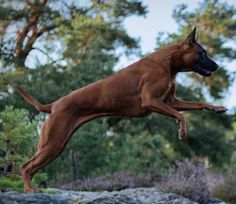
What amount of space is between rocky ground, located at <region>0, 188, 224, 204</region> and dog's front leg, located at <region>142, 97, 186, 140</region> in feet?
5.29

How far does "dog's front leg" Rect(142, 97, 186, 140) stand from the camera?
6441 millimetres

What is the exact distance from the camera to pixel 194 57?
22.4 feet

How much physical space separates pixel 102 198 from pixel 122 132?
1164cm

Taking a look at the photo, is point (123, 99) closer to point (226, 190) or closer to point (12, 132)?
point (12, 132)

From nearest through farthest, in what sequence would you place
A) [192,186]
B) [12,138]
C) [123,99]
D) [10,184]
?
[123,99] → [10,184] → [12,138] → [192,186]

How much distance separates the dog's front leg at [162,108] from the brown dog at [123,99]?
1 centimetres

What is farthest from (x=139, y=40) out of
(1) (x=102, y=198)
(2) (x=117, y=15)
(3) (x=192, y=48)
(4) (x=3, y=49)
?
(3) (x=192, y=48)

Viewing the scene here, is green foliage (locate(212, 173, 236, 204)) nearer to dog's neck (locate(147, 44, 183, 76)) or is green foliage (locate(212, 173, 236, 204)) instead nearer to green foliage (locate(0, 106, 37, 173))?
green foliage (locate(0, 106, 37, 173))

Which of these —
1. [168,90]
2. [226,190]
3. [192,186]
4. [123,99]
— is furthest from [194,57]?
[226,190]

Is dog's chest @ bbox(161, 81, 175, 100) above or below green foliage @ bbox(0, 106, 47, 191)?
above

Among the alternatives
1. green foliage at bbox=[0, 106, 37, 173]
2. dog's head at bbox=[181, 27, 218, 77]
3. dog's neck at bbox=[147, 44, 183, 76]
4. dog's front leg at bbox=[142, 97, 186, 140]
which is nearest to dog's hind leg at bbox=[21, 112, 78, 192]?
dog's front leg at bbox=[142, 97, 186, 140]

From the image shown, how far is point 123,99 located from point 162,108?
47cm

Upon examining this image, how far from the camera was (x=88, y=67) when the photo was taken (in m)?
18.6

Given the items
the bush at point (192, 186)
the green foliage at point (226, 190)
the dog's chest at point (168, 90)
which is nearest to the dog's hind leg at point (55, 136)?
the dog's chest at point (168, 90)
